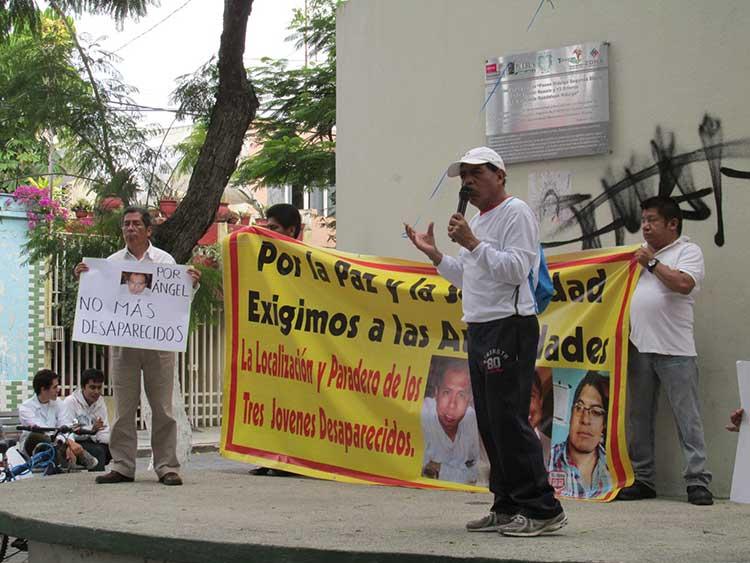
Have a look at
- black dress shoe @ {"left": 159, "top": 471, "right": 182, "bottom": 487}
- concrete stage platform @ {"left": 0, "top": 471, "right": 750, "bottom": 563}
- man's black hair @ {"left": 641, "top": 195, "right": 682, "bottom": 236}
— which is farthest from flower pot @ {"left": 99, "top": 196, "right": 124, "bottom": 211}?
man's black hair @ {"left": 641, "top": 195, "right": 682, "bottom": 236}

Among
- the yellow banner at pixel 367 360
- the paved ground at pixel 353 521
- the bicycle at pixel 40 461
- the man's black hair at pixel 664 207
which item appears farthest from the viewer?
the bicycle at pixel 40 461

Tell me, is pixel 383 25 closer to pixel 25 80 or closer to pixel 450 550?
pixel 450 550

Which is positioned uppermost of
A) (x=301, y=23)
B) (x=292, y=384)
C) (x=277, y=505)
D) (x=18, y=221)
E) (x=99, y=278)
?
(x=301, y=23)

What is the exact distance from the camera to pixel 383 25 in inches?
375

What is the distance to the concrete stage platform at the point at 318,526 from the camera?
517 cm

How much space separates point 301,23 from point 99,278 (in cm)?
1344

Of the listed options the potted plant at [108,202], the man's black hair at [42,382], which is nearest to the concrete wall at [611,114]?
the man's black hair at [42,382]

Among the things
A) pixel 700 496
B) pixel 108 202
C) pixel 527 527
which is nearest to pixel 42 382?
pixel 108 202

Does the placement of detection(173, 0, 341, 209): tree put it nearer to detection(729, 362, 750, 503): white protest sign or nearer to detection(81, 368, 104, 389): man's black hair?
detection(81, 368, 104, 389): man's black hair

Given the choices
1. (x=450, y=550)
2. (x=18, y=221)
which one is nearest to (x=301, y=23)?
(x=18, y=221)

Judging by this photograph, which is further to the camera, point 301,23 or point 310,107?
point 301,23

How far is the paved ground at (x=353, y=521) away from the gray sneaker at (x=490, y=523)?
0.08 metres

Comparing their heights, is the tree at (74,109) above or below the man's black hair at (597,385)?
above

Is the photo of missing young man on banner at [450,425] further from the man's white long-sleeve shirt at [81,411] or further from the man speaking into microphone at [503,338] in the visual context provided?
the man's white long-sleeve shirt at [81,411]
